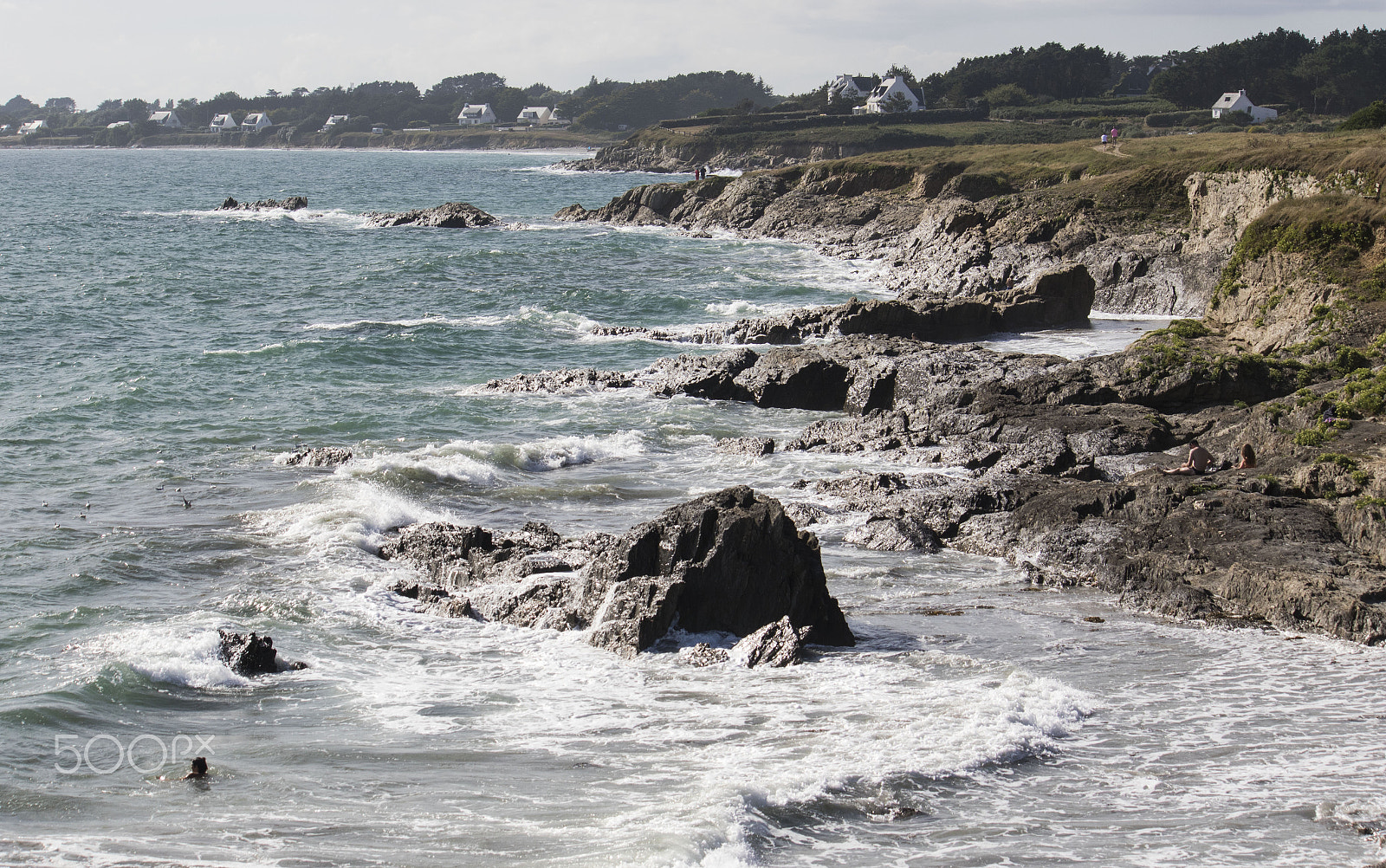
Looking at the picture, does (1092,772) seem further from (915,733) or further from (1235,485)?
(1235,485)

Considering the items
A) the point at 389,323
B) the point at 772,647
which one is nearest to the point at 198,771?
the point at 772,647

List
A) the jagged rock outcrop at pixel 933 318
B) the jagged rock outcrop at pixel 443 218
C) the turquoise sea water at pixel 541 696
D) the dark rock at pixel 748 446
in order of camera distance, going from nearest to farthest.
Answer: the turquoise sea water at pixel 541 696
the dark rock at pixel 748 446
the jagged rock outcrop at pixel 933 318
the jagged rock outcrop at pixel 443 218

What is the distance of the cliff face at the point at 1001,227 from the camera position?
3662 centimetres

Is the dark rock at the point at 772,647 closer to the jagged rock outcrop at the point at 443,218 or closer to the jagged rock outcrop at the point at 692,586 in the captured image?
the jagged rock outcrop at the point at 692,586

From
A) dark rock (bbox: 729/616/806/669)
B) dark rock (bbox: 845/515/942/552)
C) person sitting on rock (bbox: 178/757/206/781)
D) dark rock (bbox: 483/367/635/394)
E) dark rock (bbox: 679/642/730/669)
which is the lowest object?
person sitting on rock (bbox: 178/757/206/781)

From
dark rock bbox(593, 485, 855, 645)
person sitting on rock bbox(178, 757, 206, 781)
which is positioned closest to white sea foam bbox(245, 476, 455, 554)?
→ dark rock bbox(593, 485, 855, 645)

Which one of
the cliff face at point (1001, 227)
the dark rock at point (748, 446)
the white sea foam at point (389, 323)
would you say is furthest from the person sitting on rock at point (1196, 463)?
the white sea foam at point (389, 323)

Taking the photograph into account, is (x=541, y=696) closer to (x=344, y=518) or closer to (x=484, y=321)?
(x=344, y=518)

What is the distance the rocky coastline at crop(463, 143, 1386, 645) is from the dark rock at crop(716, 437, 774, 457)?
0.08m

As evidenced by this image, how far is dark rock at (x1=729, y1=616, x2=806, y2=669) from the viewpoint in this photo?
12336 mm

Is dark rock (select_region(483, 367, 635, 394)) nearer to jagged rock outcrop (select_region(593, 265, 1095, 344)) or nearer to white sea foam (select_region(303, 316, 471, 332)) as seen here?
jagged rock outcrop (select_region(593, 265, 1095, 344))

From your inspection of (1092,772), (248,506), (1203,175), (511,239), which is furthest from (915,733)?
(511,239)

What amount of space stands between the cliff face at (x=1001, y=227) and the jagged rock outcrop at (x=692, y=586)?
2162cm
